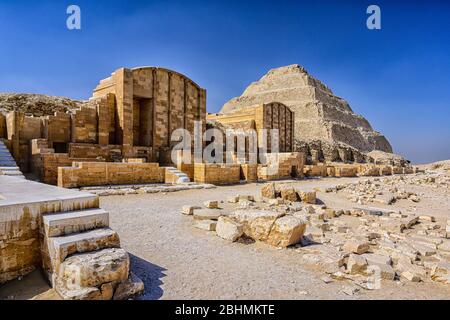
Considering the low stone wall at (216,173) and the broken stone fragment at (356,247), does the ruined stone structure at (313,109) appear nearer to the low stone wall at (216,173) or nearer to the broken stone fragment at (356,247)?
the low stone wall at (216,173)

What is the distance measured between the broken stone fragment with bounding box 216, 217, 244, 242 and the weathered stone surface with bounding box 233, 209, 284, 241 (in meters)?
0.16

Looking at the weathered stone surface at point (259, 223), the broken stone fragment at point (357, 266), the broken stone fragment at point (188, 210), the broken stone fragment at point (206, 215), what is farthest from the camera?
the broken stone fragment at point (188, 210)

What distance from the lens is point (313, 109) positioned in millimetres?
59469

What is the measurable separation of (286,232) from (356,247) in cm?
109

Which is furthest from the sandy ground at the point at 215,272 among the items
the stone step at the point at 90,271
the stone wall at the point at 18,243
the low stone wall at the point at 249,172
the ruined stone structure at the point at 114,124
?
the low stone wall at the point at 249,172

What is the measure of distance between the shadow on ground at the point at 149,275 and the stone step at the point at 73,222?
2.34ft

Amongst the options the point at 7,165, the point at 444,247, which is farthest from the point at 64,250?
the point at 7,165

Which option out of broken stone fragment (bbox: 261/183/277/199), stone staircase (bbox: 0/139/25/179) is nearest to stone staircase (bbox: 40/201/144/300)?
stone staircase (bbox: 0/139/25/179)

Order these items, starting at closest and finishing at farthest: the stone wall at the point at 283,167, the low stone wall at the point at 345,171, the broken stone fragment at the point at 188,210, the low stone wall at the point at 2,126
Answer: the broken stone fragment at the point at 188,210, the low stone wall at the point at 2,126, the stone wall at the point at 283,167, the low stone wall at the point at 345,171

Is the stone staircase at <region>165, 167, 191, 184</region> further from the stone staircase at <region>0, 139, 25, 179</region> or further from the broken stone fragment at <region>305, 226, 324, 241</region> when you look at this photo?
the broken stone fragment at <region>305, 226, 324, 241</region>

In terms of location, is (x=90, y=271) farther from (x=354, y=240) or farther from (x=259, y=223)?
(x=354, y=240)

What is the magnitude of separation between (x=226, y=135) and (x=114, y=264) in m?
22.5

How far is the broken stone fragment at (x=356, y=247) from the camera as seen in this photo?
396cm
